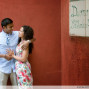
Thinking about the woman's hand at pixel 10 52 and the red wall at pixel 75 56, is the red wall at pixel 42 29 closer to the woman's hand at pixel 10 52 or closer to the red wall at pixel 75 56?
the red wall at pixel 75 56

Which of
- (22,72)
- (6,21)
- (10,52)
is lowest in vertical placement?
(22,72)

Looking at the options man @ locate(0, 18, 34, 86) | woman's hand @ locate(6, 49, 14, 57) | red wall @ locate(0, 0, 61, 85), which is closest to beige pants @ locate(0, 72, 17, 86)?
man @ locate(0, 18, 34, 86)

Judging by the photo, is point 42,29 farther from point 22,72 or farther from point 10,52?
point 22,72

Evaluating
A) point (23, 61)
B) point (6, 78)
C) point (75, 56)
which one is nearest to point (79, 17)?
point (75, 56)

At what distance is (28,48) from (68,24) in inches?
39.8

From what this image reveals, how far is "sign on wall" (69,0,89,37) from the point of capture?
4.52 m

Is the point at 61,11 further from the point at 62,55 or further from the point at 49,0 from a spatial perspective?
the point at 62,55

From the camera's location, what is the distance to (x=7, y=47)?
174 inches

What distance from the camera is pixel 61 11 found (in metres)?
4.83

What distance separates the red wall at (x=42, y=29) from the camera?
4727mm

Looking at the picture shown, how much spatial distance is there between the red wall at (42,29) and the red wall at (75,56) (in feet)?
0.93

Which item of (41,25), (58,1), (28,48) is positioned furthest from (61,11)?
(28,48)

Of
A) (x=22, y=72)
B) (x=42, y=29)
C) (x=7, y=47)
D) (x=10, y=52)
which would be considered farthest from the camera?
(x=42, y=29)

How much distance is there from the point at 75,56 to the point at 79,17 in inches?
32.4
